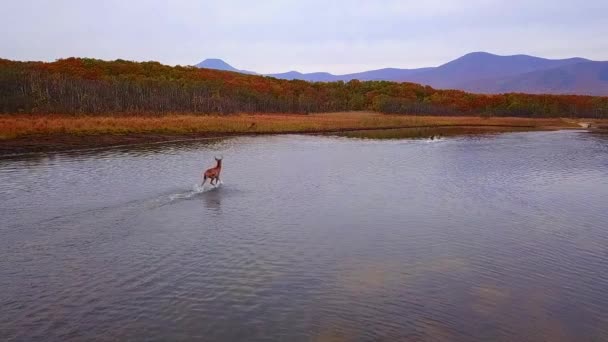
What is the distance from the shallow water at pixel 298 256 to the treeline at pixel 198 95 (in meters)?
44.0

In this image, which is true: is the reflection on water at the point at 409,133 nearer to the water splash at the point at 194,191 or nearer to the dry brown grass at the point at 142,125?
the dry brown grass at the point at 142,125

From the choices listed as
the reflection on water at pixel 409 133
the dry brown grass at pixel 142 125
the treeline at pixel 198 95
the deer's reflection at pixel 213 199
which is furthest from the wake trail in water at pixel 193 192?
the treeline at pixel 198 95

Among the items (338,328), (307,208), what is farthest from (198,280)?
(307,208)

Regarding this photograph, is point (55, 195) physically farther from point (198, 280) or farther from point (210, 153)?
point (210, 153)

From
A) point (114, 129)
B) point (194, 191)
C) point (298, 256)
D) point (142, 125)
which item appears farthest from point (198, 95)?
point (298, 256)

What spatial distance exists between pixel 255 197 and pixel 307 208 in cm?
305

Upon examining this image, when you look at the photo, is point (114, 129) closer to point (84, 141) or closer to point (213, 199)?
point (84, 141)

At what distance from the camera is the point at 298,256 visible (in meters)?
14.9

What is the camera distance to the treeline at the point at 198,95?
68562mm

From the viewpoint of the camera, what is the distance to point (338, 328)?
33.7 feet

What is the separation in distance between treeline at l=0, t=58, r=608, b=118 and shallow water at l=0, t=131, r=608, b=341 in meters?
44.0

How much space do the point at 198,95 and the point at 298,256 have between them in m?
84.7

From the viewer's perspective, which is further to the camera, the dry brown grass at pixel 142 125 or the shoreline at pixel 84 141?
the dry brown grass at pixel 142 125

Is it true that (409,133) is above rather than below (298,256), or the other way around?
above
